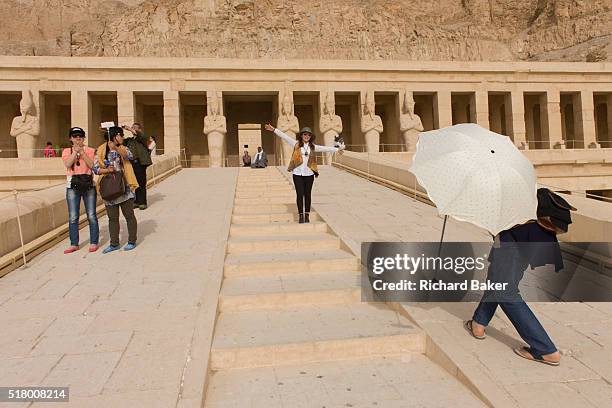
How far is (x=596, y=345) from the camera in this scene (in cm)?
316

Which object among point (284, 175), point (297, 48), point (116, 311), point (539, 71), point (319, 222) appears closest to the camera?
point (116, 311)

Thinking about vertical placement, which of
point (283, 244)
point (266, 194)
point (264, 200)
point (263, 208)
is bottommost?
point (283, 244)

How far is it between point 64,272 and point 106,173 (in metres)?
1.37

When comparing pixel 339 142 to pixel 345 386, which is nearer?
pixel 345 386

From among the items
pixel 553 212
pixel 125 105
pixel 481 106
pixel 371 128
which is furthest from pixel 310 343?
pixel 481 106

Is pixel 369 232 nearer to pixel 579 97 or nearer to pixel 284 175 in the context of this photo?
pixel 284 175

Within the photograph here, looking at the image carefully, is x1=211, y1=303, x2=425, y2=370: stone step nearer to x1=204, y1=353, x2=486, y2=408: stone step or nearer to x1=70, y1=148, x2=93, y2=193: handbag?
x1=204, y1=353, x2=486, y2=408: stone step

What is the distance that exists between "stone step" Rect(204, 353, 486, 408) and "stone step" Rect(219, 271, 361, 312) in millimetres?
942

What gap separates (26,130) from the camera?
19.8m

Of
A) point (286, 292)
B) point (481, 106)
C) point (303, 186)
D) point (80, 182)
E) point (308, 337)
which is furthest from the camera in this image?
point (481, 106)

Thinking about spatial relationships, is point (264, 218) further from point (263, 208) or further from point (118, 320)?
point (118, 320)

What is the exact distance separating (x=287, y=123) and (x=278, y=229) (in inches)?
642

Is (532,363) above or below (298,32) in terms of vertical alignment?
below

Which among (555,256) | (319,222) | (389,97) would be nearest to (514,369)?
(555,256)
